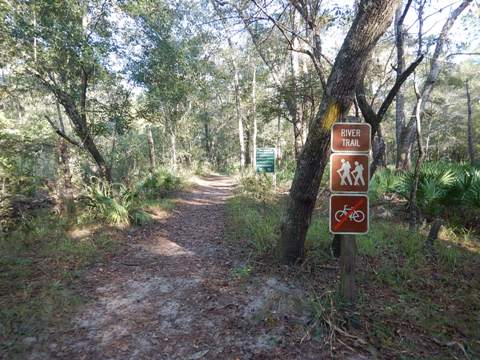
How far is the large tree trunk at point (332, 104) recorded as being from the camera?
9.78 ft

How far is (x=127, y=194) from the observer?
269 inches

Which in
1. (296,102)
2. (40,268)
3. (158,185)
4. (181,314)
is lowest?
(181,314)

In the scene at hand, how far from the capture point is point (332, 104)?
323 cm

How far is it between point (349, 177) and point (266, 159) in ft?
22.9

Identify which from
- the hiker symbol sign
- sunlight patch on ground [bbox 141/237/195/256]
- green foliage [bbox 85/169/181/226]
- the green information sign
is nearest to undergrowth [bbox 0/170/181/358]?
green foliage [bbox 85/169/181/226]

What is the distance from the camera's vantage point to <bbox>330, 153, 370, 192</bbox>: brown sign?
102 inches

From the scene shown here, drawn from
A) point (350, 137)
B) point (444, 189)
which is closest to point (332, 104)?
point (350, 137)

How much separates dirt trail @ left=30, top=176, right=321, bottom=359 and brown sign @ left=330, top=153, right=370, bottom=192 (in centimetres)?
161

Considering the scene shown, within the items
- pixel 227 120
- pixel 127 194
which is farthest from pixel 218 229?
pixel 227 120

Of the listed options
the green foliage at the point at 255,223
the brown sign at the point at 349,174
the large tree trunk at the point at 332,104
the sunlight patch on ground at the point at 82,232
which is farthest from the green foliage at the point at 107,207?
the brown sign at the point at 349,174

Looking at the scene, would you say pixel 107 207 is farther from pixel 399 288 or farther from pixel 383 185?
pixel 383 185

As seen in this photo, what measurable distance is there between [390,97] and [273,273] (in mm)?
3031

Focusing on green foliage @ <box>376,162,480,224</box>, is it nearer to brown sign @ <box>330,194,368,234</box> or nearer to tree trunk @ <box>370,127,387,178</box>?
tree trunk @ <box>370,127,387,178</box>

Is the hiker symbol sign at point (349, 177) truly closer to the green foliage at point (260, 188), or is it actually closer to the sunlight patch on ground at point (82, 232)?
the sunlight patch on ground at point (82, 232)
